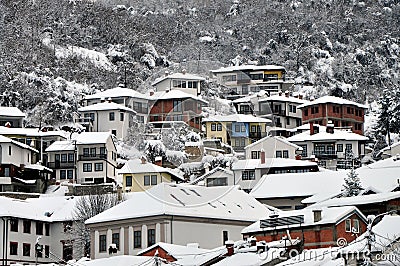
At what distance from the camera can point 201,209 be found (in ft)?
183

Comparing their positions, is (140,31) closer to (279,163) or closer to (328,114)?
(328,114)

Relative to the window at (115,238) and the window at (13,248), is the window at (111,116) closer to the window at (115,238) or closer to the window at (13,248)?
the window at (13,248)

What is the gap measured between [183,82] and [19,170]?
50.2m

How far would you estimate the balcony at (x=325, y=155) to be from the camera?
275ft

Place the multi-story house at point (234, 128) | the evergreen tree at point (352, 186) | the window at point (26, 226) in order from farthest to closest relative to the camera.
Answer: the window at point (26, 226)
the evergreen tree at point (352, 186)
the multi-story house at point (234, 128)

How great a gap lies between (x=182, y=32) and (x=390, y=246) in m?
117

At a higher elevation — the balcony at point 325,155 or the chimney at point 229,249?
the balcony at point 325,155

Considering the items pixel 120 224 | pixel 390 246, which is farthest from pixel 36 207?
pixel 390 246

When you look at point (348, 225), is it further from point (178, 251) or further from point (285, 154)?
point (285, 154)

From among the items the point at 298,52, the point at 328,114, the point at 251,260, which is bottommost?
the point at 251,260

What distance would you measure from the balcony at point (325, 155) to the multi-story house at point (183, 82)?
43.4 metres

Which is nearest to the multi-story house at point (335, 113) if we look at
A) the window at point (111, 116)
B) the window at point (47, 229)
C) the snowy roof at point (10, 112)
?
the window at point (111, 116)

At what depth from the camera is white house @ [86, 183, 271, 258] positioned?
55281 mm

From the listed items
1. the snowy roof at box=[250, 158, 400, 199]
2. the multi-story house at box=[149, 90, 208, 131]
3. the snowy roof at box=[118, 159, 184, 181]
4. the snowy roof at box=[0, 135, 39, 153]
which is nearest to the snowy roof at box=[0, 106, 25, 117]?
the snowy roof at box=[0, 135, 39, 153]
